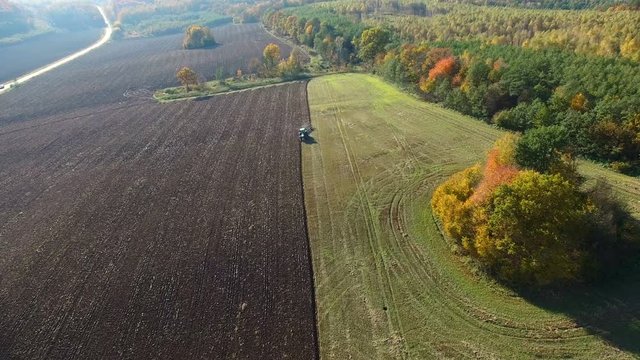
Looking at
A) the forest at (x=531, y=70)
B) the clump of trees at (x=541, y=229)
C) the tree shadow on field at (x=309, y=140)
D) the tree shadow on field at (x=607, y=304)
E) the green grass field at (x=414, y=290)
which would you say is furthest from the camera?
the tree shadow on field at (x=309, y=140)

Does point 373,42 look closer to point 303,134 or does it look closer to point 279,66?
point 279,66

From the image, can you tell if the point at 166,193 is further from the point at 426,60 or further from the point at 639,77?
the point at 639,77

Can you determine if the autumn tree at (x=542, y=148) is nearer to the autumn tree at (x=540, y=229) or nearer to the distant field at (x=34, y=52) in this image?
the autumn tree at (x=540, y=229)

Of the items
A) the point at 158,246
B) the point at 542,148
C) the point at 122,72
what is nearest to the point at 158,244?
the point at 158,246

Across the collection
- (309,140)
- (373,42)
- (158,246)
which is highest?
(373,42)

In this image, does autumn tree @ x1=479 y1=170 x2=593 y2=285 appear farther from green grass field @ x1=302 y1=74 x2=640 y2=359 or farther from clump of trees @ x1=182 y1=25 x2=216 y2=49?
clump of trees @ x1=182 y1=25 x2=216 y2=49

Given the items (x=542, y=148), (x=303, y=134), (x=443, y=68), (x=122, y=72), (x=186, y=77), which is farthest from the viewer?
(x=122, y=72)

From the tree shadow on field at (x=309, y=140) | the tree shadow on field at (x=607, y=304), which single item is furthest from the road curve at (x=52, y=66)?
the tree shadow on field at (x=607, y=304)

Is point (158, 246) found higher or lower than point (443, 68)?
lower
